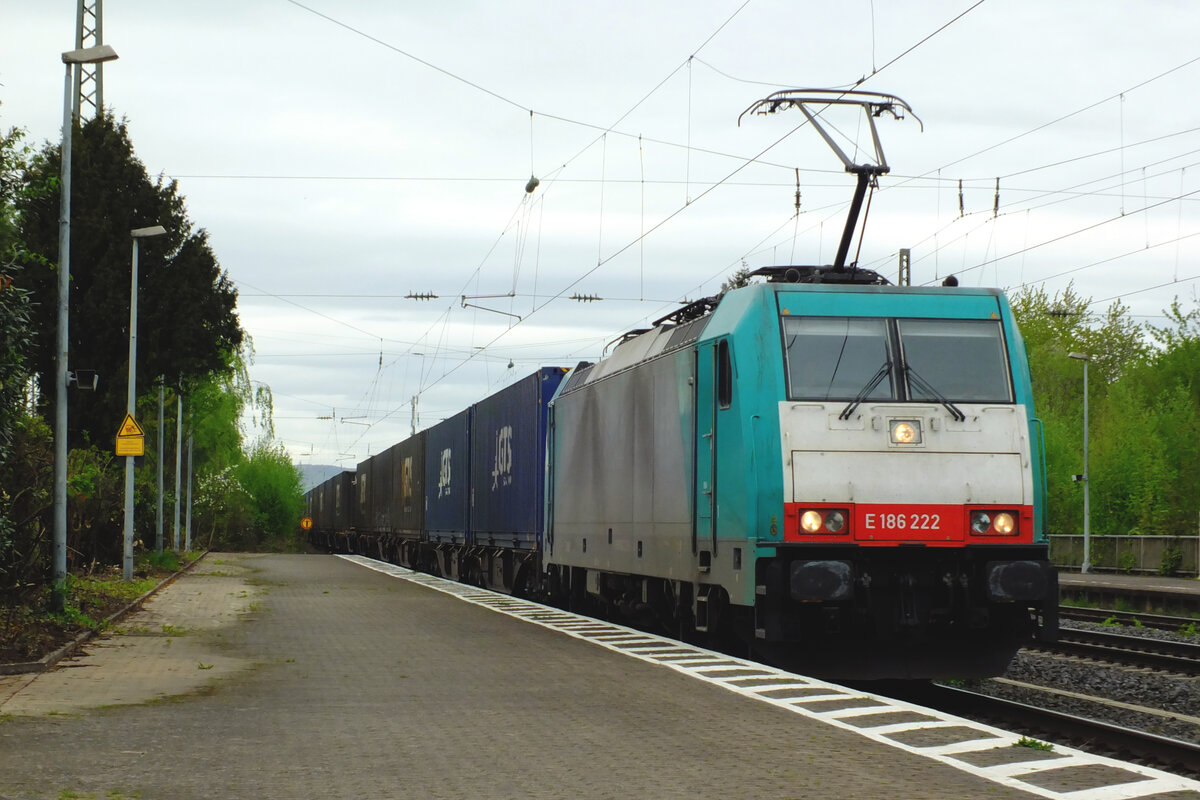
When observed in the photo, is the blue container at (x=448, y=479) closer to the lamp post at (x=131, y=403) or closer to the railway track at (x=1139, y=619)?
the lamp post at (x=131, y=403)

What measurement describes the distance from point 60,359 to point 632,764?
1168 centimetres

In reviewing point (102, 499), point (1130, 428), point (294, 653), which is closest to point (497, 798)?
point (294, 653)

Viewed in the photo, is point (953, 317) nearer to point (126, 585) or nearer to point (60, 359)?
point (60, 359)

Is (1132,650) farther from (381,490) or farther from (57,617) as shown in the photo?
(381,490)

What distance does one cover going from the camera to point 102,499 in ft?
96.2

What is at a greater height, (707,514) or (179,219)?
(179,219)

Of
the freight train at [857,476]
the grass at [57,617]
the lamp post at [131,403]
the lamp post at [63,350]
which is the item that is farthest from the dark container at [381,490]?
the freight train at [857,476]

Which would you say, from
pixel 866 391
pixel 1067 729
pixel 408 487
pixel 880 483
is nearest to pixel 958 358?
pixel 866 391

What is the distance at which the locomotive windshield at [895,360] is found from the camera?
11.9m

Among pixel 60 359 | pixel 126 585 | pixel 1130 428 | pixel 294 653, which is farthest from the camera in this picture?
pixel 1130 428

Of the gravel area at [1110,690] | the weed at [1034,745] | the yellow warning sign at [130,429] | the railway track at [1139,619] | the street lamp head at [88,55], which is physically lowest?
the railway track at [1139,619]

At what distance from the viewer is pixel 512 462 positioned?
2511 centimetres

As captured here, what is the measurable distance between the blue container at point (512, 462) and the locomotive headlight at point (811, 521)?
10977 millimetres

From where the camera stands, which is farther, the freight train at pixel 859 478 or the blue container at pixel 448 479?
the blue container at pixel 448 479
